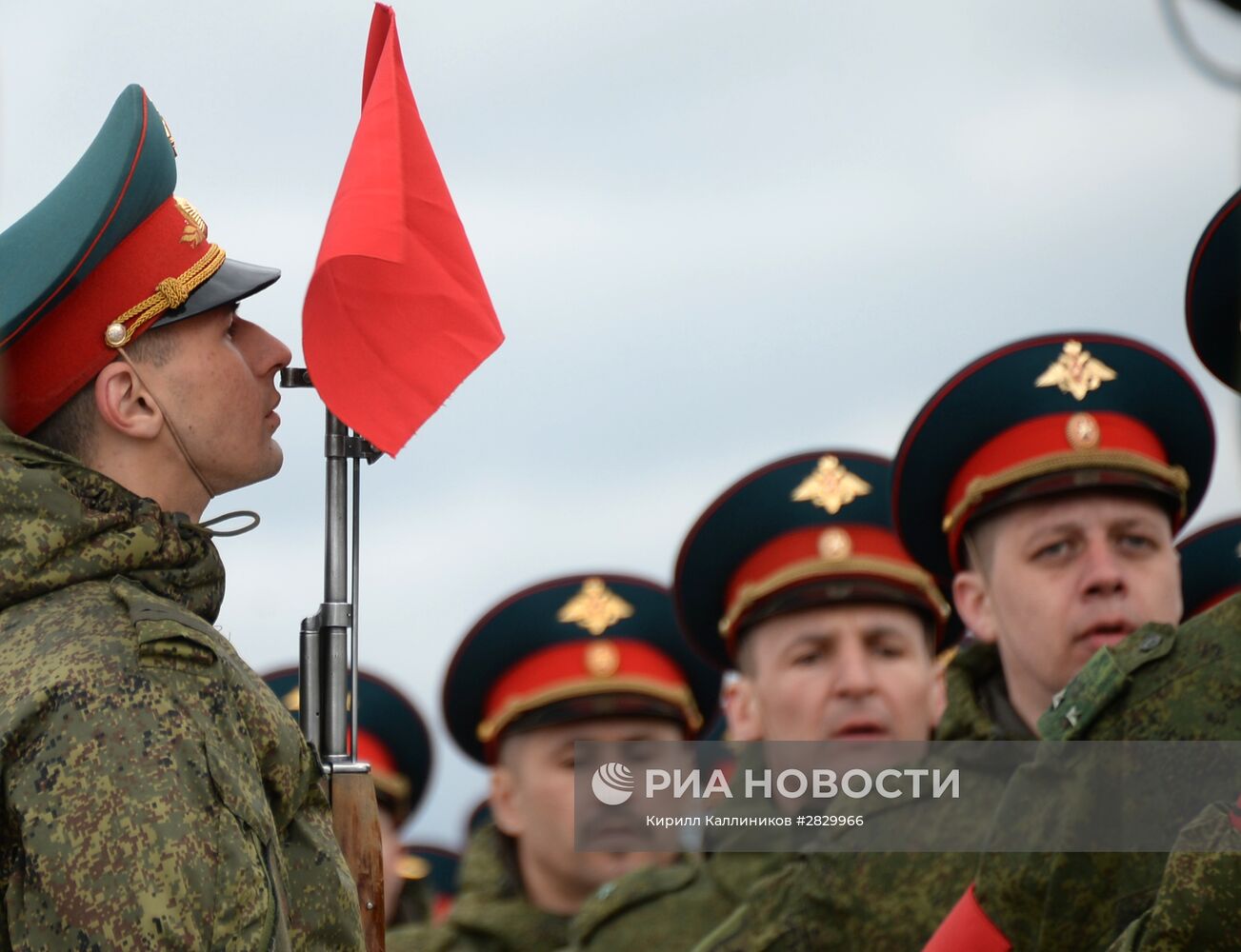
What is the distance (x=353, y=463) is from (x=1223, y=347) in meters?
1.91

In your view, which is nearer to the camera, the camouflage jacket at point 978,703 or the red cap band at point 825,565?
the camouflage jacket at point 978,703

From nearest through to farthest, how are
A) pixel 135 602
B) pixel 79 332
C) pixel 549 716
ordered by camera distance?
pixel 135 602 < pixel 79 332 < pixel 549 716

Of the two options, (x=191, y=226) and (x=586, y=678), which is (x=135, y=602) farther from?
(x=586, y=678)

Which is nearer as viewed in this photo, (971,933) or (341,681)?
(341,681)

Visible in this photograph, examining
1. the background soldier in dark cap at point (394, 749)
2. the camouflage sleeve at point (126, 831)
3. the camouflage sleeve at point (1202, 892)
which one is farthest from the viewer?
the background soldier in dark cap at point (394, 749)

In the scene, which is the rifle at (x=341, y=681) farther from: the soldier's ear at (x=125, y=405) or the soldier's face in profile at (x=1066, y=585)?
the soldier's face in profile at (x=1066, y=585)

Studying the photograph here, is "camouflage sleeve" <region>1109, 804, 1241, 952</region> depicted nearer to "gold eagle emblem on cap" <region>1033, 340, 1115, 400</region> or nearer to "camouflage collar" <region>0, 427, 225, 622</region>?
"camouflage collar" <region>0, 427, 225, 622</region>

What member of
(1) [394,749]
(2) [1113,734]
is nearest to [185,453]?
(2) [1113,734]

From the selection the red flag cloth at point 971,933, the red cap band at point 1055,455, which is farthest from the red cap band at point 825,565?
the red flag cloth at point 971,933

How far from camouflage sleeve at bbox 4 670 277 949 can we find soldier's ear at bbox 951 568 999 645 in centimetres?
268

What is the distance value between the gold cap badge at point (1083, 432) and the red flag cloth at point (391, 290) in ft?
6.74

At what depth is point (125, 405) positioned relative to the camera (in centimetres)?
388

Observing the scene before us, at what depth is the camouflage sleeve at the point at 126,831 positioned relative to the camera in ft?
10.6

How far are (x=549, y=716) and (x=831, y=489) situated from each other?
132 cm
